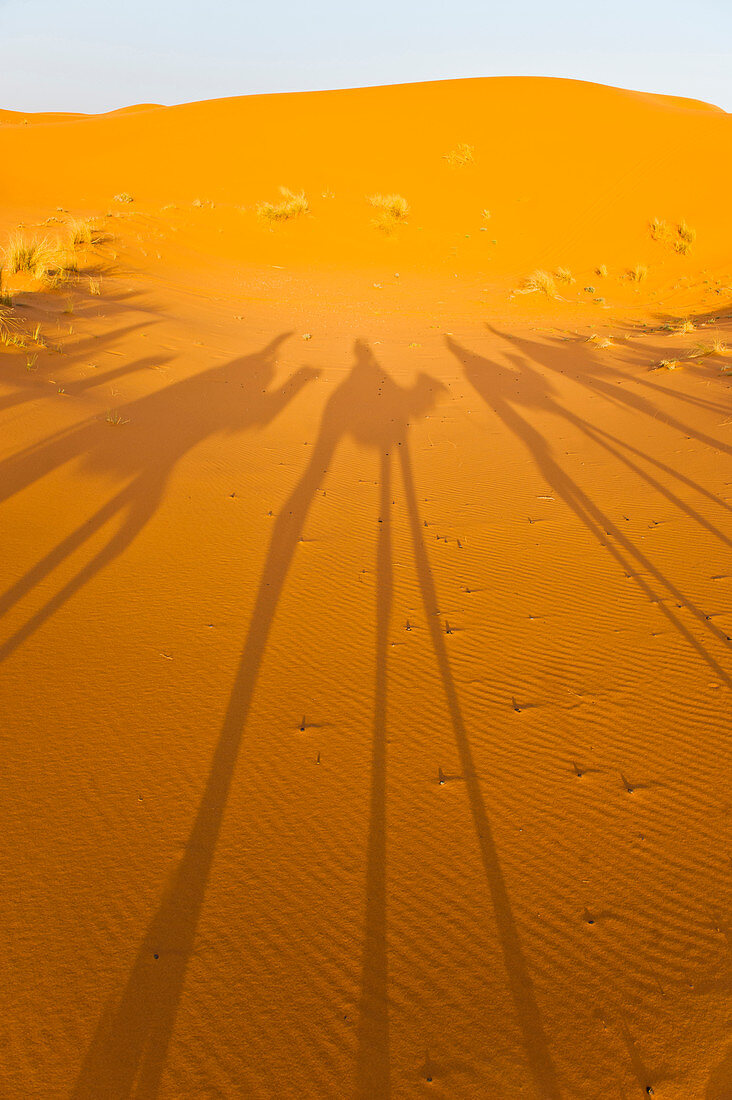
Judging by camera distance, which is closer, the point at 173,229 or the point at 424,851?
the point at 424,851

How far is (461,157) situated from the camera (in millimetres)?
26328

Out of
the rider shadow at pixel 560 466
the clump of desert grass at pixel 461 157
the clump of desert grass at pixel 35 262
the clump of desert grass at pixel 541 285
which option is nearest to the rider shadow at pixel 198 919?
the rider shadow at pixel 560 466

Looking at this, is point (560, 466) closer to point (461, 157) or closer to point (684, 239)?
point (684, 239)

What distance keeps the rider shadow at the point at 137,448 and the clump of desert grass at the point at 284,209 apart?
14687 millimetres

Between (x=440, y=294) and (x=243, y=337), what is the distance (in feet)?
26.8

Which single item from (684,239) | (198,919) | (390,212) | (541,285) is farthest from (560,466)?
(390,212)

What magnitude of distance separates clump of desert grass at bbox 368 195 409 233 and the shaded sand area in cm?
1468

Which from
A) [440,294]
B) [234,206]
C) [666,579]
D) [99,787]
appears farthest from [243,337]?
[234,206]

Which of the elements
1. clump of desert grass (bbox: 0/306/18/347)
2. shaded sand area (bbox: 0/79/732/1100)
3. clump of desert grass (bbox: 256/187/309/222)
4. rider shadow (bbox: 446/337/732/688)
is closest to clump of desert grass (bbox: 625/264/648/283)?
rider shadow (bbox: 446/337/732/688)

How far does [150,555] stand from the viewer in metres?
5.20

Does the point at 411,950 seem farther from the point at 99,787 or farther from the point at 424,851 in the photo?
the point at 99,787

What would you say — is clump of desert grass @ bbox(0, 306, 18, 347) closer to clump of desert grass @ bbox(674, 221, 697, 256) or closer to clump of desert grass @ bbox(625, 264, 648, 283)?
clump of desert grass @ bbox(625, 264, 648, 283)

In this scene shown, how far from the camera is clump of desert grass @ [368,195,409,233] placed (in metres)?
23.3

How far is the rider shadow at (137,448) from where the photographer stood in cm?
487
